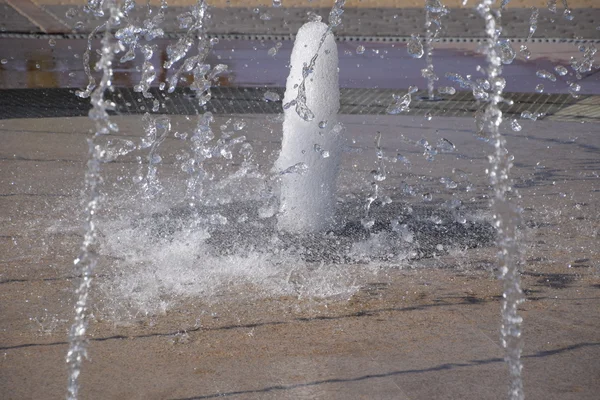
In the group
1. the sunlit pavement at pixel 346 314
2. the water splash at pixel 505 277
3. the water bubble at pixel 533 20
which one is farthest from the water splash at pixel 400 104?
the water bubble at pixel 533 20

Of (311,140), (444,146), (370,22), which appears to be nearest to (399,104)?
(444,146)

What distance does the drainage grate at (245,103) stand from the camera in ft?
25.9

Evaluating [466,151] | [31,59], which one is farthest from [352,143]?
[31,59]

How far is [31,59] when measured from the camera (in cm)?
1133

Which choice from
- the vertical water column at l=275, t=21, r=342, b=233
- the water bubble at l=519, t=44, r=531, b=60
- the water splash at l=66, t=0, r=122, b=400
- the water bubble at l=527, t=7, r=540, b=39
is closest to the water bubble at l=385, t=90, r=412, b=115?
the vertical water column at l=275, t=21, r=342, b=233

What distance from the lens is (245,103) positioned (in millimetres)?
8266

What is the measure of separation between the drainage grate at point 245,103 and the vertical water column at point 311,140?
320cm

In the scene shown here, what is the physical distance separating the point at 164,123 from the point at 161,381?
14.8ft

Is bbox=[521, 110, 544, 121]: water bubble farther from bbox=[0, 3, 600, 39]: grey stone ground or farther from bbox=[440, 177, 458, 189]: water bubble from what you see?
bbox=[0, 3, 600, 39]: grey stone ground

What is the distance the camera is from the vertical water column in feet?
15.2

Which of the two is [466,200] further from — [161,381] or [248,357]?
[161,381]

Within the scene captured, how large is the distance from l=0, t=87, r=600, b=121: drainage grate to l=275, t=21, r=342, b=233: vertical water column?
3205mm

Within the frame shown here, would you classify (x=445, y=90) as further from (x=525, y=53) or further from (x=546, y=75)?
A: (x=525, y=53)

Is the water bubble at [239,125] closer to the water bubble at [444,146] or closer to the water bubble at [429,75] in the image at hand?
the water bubble at [444,146]
